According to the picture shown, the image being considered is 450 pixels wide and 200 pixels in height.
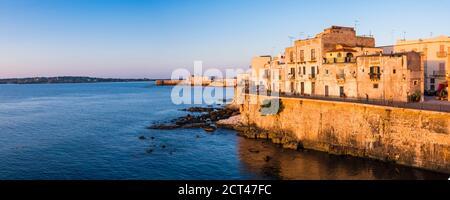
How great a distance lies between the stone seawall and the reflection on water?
90 centimetres

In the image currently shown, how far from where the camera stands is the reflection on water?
27.4 metres

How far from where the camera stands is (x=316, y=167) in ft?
100

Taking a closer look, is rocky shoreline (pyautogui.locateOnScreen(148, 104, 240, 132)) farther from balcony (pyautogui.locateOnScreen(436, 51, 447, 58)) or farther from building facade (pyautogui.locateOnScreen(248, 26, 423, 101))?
balcony (pyautogui.locateOnScreen(436, 51, 447, 58))

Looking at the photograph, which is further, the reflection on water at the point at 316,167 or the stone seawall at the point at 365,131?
the reflection on water at the point at 316,167

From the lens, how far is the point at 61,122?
60.4 meters

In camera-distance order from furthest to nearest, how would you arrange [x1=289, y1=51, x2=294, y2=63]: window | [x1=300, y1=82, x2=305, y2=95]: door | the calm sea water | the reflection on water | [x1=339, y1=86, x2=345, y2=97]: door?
[x1=289, y1=51, x2=294, y2=63]: window → [x1=300, y1=82, x2=305, y2=95]: door → [x1=339, y1=86, x2=345, y2=97]: door → the calm sea water → the reflection on water

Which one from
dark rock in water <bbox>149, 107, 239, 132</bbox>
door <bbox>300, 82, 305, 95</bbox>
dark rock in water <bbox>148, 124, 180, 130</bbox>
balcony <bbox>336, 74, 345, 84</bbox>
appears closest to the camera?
balcony <bbox>336, 74, 345, 84</bbox>

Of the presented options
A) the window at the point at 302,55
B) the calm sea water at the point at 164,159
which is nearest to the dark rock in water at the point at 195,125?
the calm sea water at the point at 164,159

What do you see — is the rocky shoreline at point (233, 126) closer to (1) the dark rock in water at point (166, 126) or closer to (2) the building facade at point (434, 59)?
(1) the dark rock in water at point (166, 126)

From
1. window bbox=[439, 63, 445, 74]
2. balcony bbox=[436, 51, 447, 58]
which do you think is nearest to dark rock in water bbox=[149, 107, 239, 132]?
window bbox=[439, 63, 445, 74]

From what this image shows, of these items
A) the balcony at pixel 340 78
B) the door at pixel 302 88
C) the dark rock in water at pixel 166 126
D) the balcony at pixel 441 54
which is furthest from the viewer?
the dark rock in water at pixel 166 126

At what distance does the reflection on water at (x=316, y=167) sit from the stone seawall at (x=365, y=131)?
905 millimetres

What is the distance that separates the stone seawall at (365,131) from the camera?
2672cm
